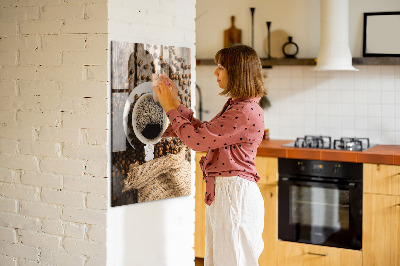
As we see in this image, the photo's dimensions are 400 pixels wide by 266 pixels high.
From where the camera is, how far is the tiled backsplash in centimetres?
436

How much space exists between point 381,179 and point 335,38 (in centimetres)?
112

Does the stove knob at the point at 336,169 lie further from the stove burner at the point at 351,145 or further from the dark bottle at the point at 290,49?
the dark bottle at the point at 290,49

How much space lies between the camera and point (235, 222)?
102 inches

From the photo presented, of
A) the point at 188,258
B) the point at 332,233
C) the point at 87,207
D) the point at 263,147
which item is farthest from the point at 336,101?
the point at 87,207

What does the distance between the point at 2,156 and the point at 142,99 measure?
836 millimetres

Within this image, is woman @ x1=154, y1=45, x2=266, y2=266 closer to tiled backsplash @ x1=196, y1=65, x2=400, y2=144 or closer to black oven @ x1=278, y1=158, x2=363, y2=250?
black oven @ x1=278, y1=158, x2=363, y2=250

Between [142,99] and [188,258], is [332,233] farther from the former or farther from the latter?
[142,99]

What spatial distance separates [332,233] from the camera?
397cm

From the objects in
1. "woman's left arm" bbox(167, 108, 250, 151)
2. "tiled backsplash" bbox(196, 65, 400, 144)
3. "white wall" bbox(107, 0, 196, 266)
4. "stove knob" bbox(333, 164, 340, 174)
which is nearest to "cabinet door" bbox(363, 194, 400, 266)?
"stove knob" bbox(333, 164, 340, 174)

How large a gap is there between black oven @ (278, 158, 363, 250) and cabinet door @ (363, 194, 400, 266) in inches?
2.2

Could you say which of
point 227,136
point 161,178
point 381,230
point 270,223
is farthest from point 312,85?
point 227,136

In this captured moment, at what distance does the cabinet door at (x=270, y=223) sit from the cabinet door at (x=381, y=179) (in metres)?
0.65

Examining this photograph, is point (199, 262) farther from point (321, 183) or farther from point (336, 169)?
point (336, 169)

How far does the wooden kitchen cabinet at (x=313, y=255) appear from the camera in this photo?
3895mm
